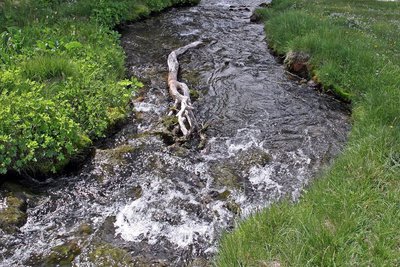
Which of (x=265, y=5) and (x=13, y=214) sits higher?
(x=13, y=214)

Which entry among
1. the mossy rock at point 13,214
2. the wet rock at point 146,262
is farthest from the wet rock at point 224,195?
the mossy rock at point 13,214

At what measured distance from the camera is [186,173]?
24.9 ft

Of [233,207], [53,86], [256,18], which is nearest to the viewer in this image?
[233,207]

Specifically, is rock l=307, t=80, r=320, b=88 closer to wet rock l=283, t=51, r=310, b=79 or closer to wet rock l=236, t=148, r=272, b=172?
wet rock l=283, t=51, r=310, b=79

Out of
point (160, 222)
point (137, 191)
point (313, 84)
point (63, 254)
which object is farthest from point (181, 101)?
point (63, 254)

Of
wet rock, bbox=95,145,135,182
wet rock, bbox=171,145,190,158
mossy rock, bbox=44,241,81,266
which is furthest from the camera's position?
wet rock, bbox=171,145,190,158

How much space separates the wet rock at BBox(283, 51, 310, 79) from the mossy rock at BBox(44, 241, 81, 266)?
9.33 metres

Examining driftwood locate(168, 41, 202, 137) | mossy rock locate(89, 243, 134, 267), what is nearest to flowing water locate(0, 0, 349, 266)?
mossy rock locate(89, 243, 134, 267)

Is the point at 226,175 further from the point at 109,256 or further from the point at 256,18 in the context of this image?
the point at 256,18

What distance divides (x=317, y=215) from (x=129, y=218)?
305 centimetres

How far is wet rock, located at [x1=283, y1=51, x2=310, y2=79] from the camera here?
12.5 metres

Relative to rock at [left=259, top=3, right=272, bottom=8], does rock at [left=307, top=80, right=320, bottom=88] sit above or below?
below

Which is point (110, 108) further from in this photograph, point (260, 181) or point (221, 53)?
point (221, 53)

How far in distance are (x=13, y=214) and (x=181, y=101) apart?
189 inches
